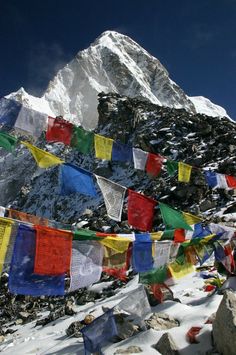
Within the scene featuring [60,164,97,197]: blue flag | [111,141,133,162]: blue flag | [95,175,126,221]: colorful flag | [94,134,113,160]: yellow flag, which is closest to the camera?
[60,164,97,197]: blue flag

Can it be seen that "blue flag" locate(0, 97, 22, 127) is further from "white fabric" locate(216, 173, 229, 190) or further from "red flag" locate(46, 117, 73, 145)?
"white fabric" locate(216, 173, 229, 190)

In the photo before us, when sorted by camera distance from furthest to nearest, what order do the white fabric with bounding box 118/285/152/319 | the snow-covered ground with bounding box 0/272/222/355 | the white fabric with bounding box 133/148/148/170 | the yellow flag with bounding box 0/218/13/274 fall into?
the white fabric with bounding box 133/148/148/170 → the white fabric with bounding box 118/285/152/319 → the snow-covered ground with bounding box 0/272/222/355 → the yellow flag with bounding box 0/218/13/274

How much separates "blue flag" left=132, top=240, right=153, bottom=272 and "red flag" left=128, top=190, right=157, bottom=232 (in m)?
1.80

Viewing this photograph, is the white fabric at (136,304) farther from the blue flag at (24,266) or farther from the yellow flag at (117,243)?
the blue flag at (24,266)

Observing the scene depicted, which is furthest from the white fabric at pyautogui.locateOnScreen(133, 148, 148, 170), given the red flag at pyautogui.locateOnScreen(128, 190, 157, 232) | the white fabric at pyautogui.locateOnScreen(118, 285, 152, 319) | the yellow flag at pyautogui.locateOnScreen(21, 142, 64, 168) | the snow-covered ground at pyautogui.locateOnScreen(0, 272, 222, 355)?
the white fabric at pyautogui.locateOnScreen(118, 285, 152, 319)

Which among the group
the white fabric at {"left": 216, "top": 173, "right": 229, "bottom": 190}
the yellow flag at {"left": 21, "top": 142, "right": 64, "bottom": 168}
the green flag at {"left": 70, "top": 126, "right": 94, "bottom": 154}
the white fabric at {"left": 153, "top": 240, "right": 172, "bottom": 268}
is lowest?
the white fabric at {"left": 153, "top": 240, "right": 172, "bottom": 268}

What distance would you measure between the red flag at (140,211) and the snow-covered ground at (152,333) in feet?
6.41

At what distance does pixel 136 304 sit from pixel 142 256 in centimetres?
97

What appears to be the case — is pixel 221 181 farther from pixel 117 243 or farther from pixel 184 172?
pixel 117 243

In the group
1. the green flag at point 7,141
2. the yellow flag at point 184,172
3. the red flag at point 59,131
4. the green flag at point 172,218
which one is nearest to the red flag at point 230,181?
the yellow flag at point 184,172

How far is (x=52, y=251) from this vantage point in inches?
276

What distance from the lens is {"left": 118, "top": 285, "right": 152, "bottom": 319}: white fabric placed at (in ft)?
28.0

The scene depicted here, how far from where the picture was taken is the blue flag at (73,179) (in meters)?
9.86

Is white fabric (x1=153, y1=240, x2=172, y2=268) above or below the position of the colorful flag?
below
